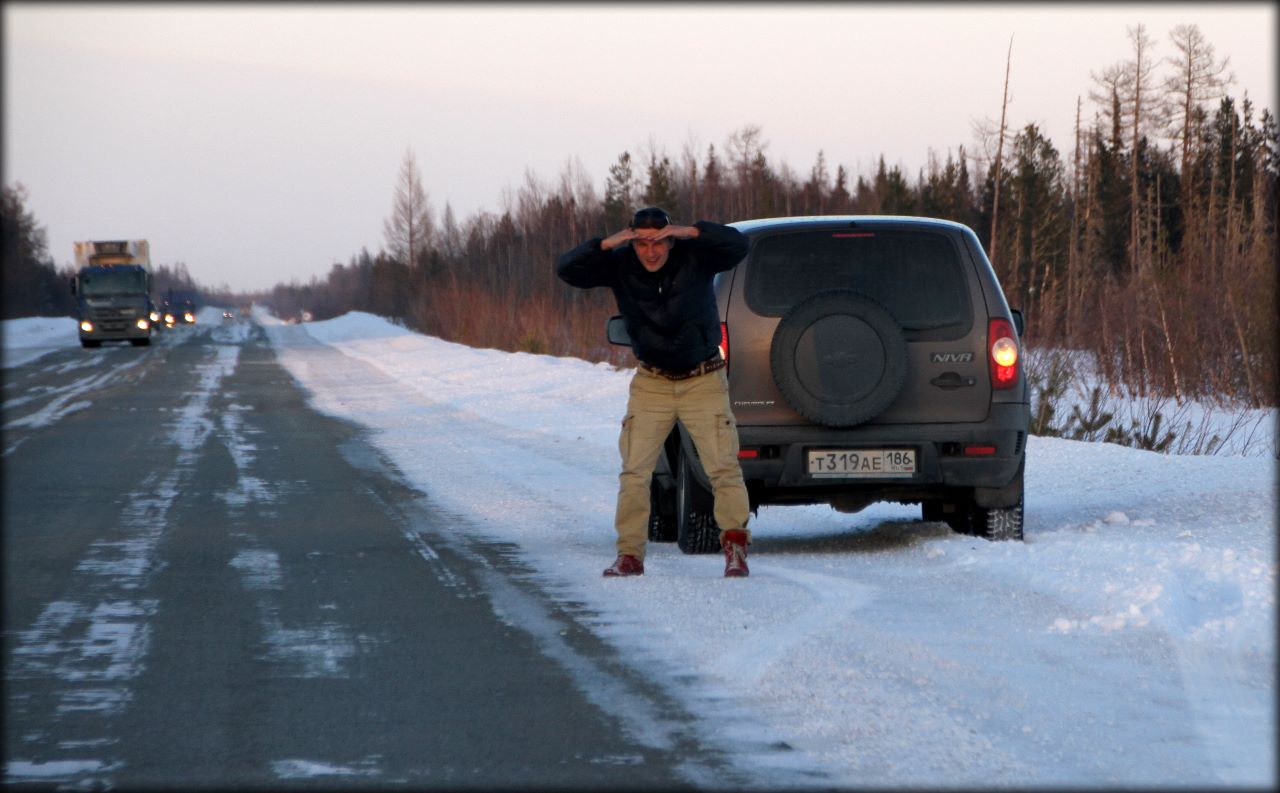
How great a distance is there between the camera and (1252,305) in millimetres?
16922

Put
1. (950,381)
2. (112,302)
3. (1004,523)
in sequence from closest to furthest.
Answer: (950,381) < (1004,523) < (112,302)

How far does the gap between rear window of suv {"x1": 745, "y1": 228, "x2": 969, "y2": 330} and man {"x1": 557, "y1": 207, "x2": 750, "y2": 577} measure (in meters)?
0.70

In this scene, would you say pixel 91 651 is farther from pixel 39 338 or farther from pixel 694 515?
pixel 39 338

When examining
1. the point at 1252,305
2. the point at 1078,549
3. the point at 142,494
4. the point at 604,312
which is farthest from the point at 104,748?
the point at 604,312

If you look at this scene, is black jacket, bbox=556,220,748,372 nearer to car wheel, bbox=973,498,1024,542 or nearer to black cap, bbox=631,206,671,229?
black cap, bbox=631,206,671,229

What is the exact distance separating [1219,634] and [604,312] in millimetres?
29223

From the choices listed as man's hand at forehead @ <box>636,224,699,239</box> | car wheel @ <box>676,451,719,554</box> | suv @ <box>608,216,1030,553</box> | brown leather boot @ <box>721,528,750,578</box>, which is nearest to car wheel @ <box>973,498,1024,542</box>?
suv @ <box>608,216,1030,553</box>

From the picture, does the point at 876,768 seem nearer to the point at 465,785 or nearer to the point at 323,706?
the point at 465,785

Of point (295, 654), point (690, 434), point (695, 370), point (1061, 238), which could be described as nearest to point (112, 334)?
point (1061, 238)

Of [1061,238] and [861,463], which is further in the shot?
[1061,238]

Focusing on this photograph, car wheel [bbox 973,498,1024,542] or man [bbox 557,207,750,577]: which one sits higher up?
man [bbox 557,207,750,577]

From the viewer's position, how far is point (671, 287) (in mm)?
7430

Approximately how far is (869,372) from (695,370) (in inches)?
37.7

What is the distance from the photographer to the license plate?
802 cm
